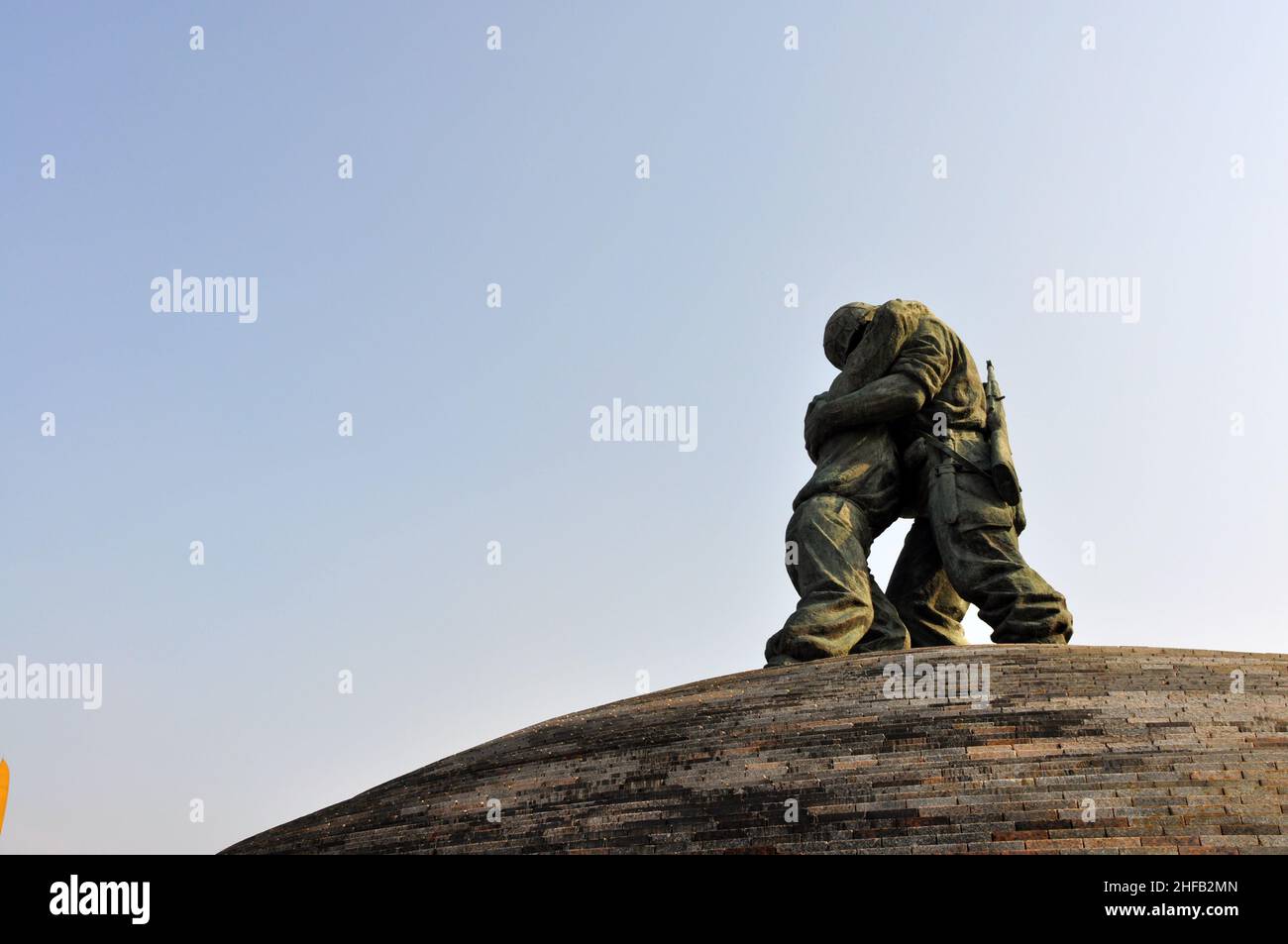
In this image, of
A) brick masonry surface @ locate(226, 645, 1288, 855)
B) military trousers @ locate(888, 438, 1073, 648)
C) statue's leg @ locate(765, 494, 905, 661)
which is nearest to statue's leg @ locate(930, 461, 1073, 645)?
military trousers @ locate(888, 438, 1073, 648)

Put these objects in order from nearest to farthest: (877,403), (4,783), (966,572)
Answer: (4,783) < (966,572) < (877,403)

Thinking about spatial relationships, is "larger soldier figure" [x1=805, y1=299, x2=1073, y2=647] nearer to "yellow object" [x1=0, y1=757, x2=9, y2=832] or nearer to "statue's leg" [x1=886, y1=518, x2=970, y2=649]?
"statue's leg" [x1=886, y1=518, x2=970, y2=649]

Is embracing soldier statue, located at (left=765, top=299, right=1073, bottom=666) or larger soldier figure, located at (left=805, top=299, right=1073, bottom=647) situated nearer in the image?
embracing soldier statue, located at (left=765, top=299, right=1073, bottom=666)

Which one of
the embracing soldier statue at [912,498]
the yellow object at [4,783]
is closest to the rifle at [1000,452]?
the embracing soldier statue at [912,498]

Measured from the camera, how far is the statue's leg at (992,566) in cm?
1254

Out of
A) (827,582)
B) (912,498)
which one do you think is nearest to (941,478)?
(912,498)

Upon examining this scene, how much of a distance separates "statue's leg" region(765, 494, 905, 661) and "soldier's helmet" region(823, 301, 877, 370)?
164 centimetres

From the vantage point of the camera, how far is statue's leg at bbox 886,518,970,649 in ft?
44.6

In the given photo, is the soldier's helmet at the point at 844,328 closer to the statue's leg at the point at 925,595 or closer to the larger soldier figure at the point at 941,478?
the larger soldier figure at the point at 941,478

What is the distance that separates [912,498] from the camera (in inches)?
541

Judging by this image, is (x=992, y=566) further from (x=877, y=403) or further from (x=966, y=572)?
(x=877, y=403)

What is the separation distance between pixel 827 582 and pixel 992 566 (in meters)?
1.42

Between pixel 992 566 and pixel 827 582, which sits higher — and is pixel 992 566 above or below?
above
